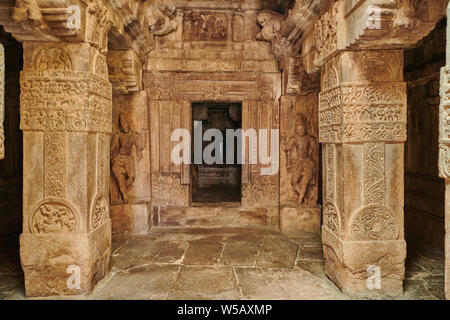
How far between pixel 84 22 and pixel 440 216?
527cm

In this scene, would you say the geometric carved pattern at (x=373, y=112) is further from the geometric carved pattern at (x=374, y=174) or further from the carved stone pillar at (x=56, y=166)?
the carved stone pillar at (x=56, y=166)

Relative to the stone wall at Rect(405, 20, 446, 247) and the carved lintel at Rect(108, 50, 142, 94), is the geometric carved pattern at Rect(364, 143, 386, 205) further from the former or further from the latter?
the carved lintel at Rect(108, 50, 142, 94)

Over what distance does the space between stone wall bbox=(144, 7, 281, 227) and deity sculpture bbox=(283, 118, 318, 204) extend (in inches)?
17.6

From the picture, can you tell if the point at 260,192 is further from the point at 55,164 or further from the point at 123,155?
the point at 55,164

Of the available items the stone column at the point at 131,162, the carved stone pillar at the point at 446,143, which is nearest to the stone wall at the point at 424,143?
the carved stone pillar at the point at 446,143

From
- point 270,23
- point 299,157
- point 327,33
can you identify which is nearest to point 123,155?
point 299,157

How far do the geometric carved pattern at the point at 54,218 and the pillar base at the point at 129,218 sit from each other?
2.18 metres

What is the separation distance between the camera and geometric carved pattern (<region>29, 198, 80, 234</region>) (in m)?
2.79

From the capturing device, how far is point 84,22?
8.82 ft

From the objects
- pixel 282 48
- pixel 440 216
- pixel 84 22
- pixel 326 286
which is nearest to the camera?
pixel 84 22

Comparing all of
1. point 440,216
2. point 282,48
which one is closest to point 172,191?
point 282,48

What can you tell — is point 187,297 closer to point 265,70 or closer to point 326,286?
point 326,286

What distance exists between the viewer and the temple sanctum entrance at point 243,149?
9.05ft

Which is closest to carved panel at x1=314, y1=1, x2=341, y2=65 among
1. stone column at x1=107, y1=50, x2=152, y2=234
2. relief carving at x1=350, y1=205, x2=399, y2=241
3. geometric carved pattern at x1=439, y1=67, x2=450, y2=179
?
geometric carved pattern at x1=439, y1=67, x2=450, y2=179
